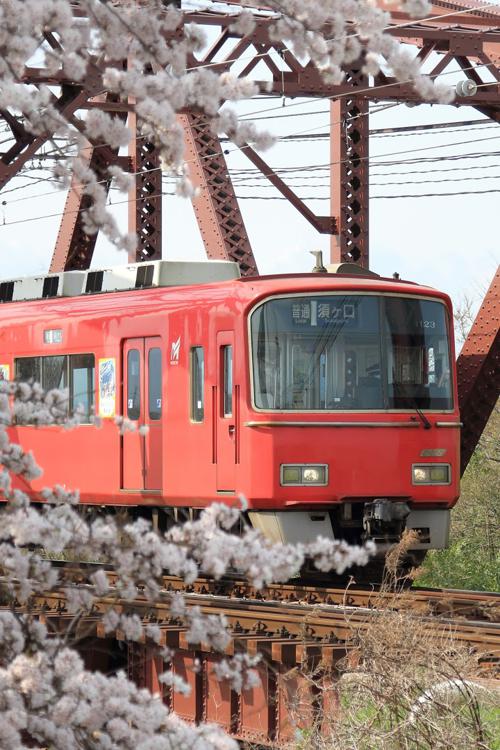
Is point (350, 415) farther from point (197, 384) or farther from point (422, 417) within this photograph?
point (197, 384)

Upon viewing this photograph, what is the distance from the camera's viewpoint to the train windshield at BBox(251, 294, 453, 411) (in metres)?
13.6

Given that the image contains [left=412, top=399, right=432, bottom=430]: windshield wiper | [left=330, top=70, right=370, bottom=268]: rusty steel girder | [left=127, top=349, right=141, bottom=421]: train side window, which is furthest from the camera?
[left=330, top=70, right=370, bottom=268]: rusty steel girder

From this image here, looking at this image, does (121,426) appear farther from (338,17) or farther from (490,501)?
(490,501)

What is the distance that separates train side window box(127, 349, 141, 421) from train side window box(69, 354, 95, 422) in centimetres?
45

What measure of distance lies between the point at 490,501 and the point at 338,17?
15.9 metres

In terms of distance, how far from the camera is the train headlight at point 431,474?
1421cm

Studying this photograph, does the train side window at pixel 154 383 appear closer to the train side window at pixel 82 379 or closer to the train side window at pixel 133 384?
the train side window at pixel 133 384

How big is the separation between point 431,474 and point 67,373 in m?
4.07

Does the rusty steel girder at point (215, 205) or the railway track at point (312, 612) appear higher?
the rusty steel girder at point (215, 205)

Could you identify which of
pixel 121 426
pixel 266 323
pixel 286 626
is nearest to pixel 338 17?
pixel 121 426

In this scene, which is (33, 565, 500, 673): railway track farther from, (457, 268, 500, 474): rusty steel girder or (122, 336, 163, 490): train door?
(457, 268, 500, 474): rusty steel girder

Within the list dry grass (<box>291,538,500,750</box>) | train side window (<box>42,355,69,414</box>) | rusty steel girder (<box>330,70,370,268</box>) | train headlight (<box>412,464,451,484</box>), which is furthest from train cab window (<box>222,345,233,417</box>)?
dry grass (<box>291,538,500,750</box>)

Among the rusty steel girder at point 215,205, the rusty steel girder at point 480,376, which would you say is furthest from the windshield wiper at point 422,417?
the rusty steel girder at point 215,205

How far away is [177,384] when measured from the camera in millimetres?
14492
